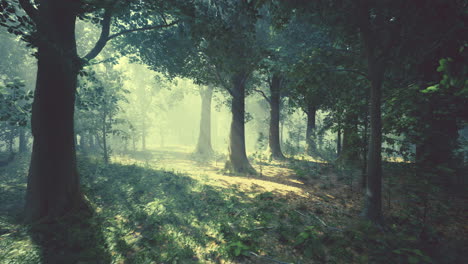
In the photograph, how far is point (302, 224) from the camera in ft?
18.9

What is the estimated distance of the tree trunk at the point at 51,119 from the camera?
5617 mm

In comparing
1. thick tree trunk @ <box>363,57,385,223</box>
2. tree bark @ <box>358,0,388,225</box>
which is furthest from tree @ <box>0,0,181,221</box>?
thick tree trunk @ <box>363,57,385,223</box>

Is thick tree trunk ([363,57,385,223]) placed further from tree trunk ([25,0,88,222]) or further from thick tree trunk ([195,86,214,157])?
thick tree trunk ([195,86,214,157])

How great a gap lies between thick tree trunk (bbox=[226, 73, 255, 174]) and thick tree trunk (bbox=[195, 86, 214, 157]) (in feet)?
39.0

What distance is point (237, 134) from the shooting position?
41.9ft

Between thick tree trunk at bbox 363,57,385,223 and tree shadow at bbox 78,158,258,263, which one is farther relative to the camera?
thick tree trunk at bbox 363,57,385,223

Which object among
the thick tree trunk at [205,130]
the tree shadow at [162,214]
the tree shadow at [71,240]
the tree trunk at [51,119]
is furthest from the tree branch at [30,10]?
the thick tree trunk at [205,130]

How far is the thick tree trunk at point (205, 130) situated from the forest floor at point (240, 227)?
15861 millimetres

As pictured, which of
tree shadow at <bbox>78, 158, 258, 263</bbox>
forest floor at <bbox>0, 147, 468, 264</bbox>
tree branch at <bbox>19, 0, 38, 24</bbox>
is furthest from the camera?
tree branch at <bbox>19, 0, 38, 24</bbox>

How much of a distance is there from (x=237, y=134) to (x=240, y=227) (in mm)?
7651

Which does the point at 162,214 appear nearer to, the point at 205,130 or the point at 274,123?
the point at 274,123

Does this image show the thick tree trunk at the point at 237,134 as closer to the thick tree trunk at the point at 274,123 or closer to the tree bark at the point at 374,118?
the thick tree trunk at the point at 274,123

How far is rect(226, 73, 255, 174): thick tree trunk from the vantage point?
12516 millimetres

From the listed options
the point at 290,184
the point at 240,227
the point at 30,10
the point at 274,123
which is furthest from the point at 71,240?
the point at 274,123
